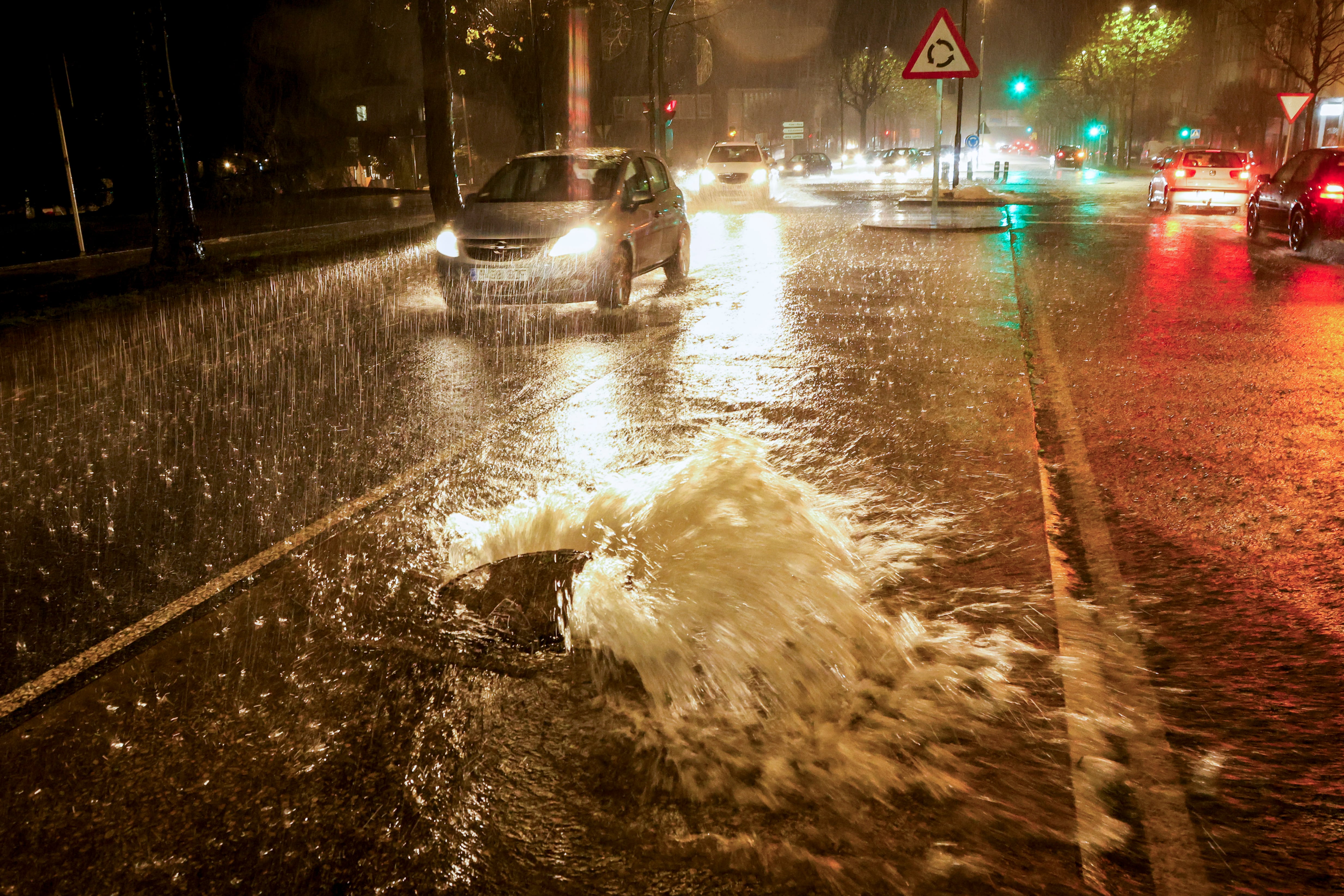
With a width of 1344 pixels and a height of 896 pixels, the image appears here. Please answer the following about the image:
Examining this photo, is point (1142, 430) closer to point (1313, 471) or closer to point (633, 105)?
point (1313, 471)

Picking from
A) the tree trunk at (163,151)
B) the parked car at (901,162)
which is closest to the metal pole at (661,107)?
the parked car at (901,162)

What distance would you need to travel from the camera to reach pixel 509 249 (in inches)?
447

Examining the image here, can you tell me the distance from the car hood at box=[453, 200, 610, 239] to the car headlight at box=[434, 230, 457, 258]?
101 millimetres

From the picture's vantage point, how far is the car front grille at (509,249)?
11328 millimetres

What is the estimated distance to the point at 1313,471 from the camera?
5.52 meters

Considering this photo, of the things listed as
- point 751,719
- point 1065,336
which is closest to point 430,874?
point 751,719

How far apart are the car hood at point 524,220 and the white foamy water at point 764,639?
6895mm

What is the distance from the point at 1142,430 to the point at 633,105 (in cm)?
6412

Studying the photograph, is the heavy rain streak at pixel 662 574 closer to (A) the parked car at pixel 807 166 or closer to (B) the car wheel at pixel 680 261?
(B) the car wheel at pixel 680 261

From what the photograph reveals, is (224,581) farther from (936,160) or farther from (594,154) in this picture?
(936,160)

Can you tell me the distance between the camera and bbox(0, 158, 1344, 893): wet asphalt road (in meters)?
2.58

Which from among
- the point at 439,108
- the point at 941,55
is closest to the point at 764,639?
the point at 941,55

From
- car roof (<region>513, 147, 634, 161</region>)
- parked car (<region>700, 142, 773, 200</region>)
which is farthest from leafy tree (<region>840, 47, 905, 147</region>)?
car roof (<region>513, 147, 634, 161</region>)

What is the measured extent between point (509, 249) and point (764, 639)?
Answer: 8.56m
